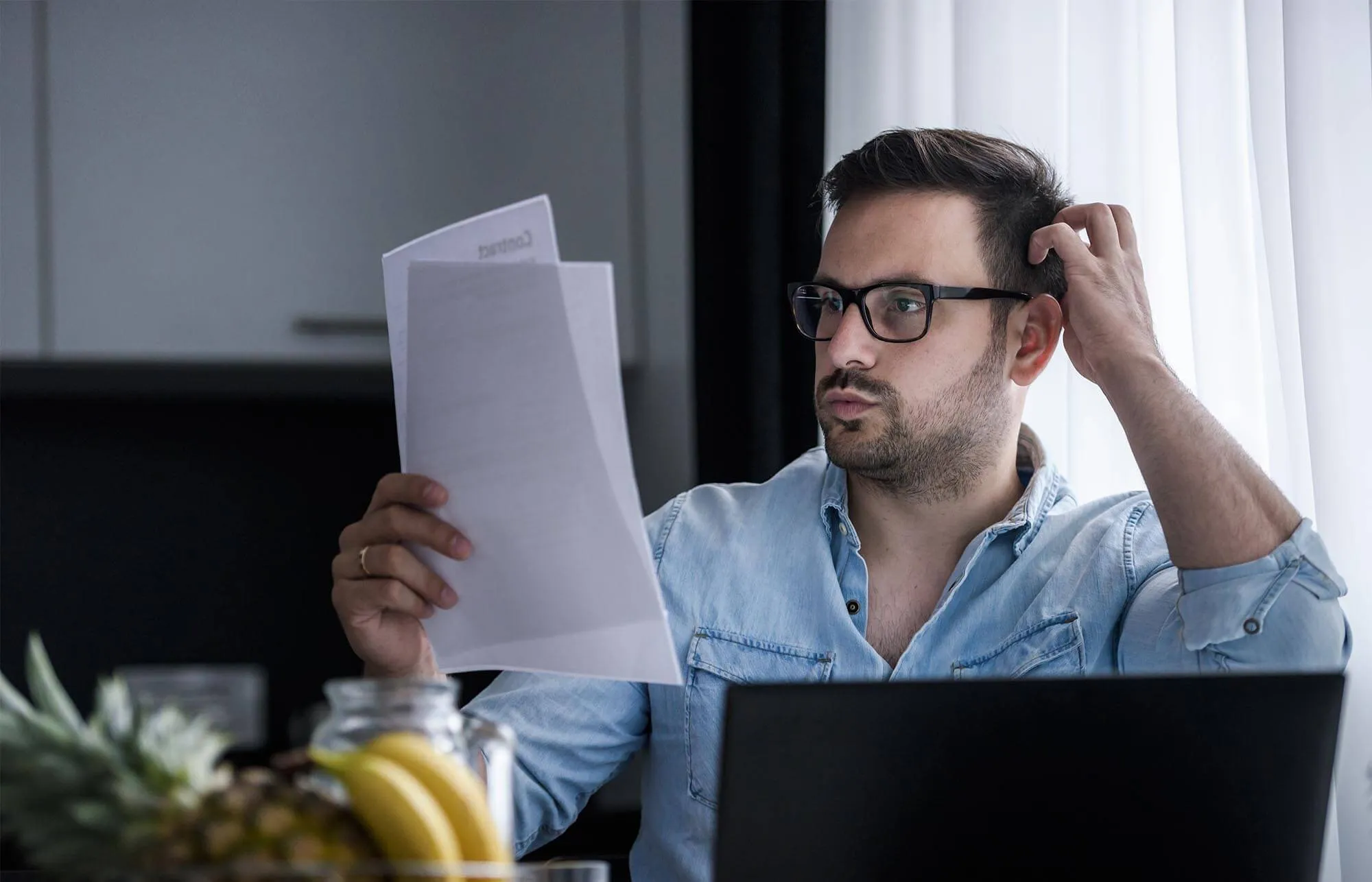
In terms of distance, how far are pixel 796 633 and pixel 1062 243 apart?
1.69 feet

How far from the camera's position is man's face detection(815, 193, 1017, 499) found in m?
1.51

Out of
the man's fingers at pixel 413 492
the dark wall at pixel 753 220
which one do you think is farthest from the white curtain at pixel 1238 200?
the man's fingers at pixel 413 492

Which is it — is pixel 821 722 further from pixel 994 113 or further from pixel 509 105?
pixel 509 105

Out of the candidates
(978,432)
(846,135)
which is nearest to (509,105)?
(846,135)

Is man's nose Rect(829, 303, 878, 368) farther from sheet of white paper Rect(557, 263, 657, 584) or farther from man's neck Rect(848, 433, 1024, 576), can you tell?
sheet of white paper Rect(557, 263, 657, 584)

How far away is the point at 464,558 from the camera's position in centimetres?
108

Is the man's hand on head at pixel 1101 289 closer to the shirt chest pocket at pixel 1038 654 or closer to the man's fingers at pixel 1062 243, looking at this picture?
the man's fingers at pixel 1062 243

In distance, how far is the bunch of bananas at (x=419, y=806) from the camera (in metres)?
0.62

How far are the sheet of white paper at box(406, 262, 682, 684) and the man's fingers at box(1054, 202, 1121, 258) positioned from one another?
763mm

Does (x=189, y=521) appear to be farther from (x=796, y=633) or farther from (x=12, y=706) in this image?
(x=12, y=706)

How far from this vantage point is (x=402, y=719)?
2.37 feet

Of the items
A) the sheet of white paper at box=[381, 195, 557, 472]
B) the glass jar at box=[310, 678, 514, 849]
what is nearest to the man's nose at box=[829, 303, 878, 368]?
the sheet of white paper at box=[381, 195, 557, 472]

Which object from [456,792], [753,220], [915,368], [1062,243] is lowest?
[456,792]

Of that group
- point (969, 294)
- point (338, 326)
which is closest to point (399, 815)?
point (969, 294)
